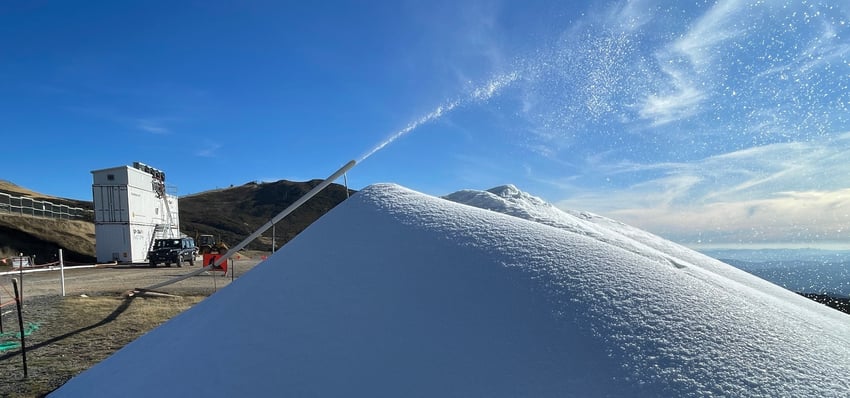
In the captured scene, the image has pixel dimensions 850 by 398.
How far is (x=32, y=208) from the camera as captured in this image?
27375mm

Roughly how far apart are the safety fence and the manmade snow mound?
31.9 meters

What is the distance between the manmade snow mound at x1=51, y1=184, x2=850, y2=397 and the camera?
2037 mm

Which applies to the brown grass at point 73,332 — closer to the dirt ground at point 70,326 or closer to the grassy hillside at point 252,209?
the dirt ground at point 70,326

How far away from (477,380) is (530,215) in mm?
2728

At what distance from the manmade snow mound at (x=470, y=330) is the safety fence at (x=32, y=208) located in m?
31.9

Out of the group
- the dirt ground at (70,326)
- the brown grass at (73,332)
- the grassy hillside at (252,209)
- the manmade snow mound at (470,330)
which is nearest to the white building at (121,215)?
the dirt ground at (70,326)

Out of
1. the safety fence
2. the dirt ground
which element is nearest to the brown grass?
the dirt ground

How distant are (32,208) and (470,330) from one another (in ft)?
114

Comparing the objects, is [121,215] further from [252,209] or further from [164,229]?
[252,209]

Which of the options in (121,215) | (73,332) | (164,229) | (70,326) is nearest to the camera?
(73,332)

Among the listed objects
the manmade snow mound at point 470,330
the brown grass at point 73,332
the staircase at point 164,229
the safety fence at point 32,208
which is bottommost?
the brown grass at point 73,332

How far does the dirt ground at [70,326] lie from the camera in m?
4.81

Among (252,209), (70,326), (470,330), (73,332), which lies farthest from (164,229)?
(252,209)

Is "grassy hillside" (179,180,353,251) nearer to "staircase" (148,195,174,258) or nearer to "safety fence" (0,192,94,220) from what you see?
"safety fence" (0,192,94,220)
